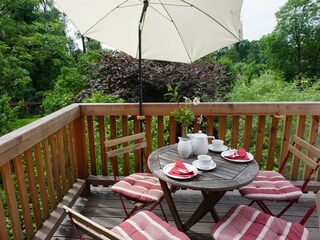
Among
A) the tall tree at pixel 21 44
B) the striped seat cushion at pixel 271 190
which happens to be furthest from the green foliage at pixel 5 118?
the striped seat cushion at pixel 271 190

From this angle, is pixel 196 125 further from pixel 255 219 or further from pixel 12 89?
pixel 12 89

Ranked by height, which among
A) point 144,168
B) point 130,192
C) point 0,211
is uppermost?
point 0,211

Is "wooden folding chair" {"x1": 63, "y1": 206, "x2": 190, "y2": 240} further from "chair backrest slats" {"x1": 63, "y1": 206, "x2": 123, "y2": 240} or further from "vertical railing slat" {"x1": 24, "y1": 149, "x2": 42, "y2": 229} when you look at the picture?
"vertical railing slat" {"x1": 24, "y1": 149, "x2": 42, "y2": 229}

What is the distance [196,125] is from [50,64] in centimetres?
1140

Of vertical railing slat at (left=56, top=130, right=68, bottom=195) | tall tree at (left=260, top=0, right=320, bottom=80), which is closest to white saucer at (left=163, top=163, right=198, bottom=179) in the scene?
vertical railing slat at (left=56, top=130, right=68, bottom=195)

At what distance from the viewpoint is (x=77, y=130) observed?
9.18ft

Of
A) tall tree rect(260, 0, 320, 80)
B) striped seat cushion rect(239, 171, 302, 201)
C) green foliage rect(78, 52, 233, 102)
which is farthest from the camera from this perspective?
tall tree rect(260, 0, 320, 80)

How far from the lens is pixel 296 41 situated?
52.9ft

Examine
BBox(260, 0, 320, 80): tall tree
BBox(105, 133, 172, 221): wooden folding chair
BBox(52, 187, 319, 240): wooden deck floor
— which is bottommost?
BBox(52, 187, 319, 240): wooden deck floor

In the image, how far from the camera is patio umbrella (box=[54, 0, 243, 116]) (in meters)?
2.02

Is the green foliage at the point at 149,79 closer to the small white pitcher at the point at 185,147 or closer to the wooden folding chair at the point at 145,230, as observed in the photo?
the small white pitcher at the point at 185,147

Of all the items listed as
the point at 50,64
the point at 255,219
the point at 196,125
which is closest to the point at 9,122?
the point at 196,125

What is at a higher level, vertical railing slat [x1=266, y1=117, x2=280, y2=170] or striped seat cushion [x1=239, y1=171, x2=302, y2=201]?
vertical railing slat [x1=266, y1=117, x2=280, y2=170]

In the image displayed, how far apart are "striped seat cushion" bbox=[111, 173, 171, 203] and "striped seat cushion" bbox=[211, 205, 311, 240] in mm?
588
